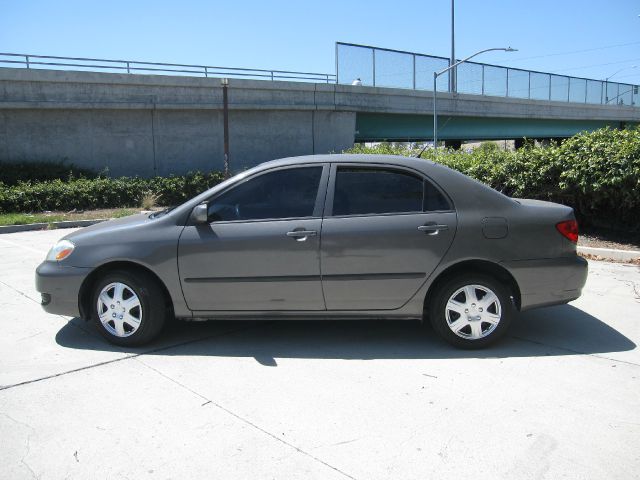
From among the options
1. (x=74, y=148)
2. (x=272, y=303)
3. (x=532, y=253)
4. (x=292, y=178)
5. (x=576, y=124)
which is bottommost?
(x=272, y=303)

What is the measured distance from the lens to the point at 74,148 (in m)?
23.3

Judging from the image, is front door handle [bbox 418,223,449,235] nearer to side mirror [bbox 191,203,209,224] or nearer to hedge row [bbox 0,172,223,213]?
side mirror [bbox 191,203,209,224]

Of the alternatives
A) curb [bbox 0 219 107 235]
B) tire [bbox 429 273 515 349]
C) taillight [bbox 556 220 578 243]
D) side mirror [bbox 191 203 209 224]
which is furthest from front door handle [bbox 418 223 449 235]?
curb [bbox 0 219 107 235]

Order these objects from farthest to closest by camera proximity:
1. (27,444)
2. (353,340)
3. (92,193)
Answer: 1. (92,193)
2. (353,340)
3. (27,444)

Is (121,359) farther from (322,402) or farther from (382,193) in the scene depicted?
(382,193)

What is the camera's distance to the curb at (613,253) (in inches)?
327

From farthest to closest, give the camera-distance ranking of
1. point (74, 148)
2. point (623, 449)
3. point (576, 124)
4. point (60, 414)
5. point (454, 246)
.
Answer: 1. point (576, 124)
2. point (74, 148)
3. point (454, 246)
4. point (60, 414)
5. point (623, 449)

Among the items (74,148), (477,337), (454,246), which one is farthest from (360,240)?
(74,148)

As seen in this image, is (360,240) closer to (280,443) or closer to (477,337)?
(477,337)

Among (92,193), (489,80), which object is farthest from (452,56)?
(92,193)

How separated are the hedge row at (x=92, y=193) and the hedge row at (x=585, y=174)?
43.6 feet

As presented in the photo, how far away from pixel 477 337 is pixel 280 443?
6.74 feet

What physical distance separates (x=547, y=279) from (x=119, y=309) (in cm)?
355

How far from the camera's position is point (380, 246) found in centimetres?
446
